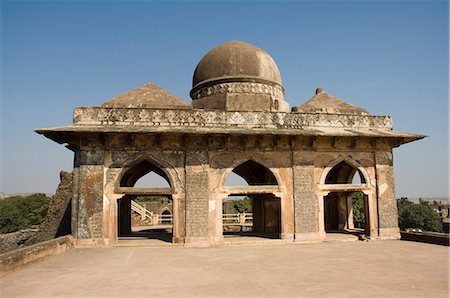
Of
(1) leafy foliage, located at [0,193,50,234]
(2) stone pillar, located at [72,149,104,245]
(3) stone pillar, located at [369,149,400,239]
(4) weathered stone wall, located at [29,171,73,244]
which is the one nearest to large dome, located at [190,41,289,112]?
(3) stone pillar, located at [369,149,400,239]

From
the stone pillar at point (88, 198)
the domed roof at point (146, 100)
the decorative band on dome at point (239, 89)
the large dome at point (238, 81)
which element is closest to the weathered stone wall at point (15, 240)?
the stone pillar at point (88, 198)

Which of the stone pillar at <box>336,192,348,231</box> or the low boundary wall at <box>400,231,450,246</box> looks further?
the stone pillar at <box>336,192,348,231</box>

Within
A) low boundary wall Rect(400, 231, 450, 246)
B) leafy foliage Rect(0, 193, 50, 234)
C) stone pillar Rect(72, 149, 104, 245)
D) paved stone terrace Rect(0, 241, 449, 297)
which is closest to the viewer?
paved stone terrace Rect(0, 241, 449, 297)

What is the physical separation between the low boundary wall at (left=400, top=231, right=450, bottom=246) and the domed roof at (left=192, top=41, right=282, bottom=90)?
7.81 metres

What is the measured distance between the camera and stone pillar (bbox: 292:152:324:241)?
1212cm

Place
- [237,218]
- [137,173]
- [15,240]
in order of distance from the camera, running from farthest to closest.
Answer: [237,218] → [15,240] → [137,173]

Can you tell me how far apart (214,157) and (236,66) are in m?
5.01

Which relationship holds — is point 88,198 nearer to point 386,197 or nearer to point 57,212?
point 57,212

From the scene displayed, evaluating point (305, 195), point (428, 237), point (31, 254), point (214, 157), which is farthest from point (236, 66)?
point (31, 254)

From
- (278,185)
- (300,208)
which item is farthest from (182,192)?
(300,208)

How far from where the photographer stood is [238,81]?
14984 millimetres

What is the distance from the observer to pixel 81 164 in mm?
11375

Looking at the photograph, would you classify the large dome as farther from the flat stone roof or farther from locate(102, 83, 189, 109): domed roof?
locate(102, 83, 189, 109): domed roof

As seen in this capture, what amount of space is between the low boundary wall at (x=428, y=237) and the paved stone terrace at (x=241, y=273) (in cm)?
46
